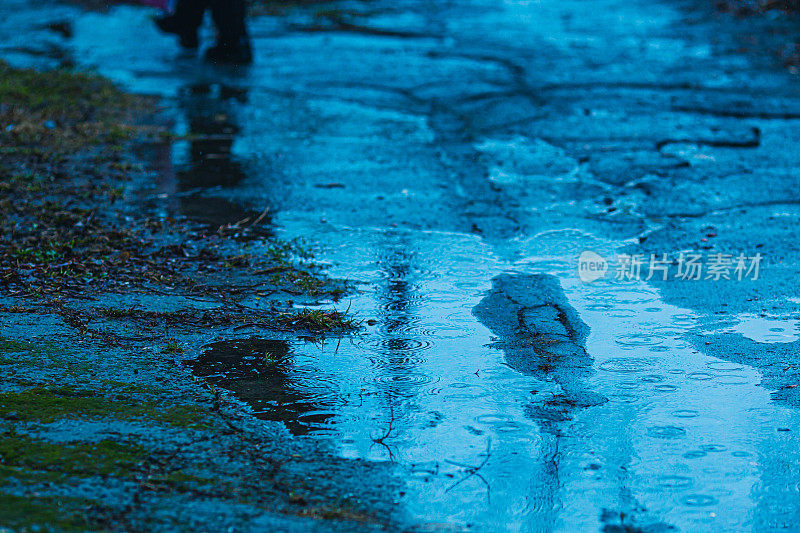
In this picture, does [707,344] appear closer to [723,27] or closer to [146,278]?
[146,278]

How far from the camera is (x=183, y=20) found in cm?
936

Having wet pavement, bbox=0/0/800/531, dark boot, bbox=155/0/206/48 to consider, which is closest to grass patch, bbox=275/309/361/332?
wet pavement, bbox=0/0/800/531

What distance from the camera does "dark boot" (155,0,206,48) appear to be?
9289 mm

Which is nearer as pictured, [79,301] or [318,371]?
[318,371]

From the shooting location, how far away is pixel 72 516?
8.05ft

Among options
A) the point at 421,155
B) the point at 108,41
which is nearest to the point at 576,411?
the point at 421,155

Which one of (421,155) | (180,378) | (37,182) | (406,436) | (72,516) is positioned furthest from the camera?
(421,155)

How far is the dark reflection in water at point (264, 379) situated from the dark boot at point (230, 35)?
622 cm

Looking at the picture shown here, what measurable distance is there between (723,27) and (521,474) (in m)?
9.75

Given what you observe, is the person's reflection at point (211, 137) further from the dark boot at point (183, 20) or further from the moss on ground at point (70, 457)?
the moss on ground at point (70, 457)

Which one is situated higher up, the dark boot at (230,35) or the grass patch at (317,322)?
the dark boot at (230,35)

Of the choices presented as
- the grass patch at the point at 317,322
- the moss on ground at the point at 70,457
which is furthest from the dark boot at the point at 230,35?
the moss on ground at the point at 70,457

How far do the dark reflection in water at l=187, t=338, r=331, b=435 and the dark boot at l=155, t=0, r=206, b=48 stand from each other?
6.58 m

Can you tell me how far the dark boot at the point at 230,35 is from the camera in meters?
9.15
